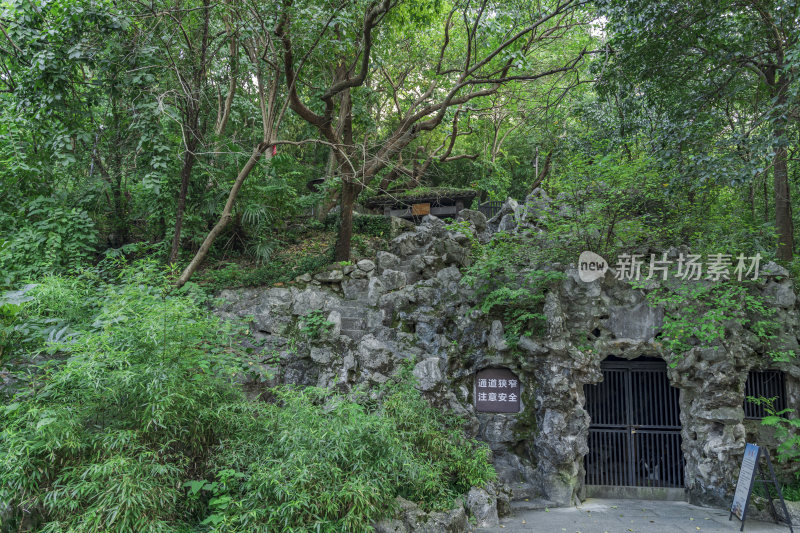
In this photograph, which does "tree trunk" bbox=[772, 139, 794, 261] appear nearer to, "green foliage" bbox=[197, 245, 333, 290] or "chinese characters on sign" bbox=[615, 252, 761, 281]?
"chinese characters on sign" bbox=[615, 252, 761, 281]

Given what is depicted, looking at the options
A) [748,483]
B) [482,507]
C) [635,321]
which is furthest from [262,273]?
[748,483]

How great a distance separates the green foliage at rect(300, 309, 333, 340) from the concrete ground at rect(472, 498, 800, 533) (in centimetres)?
340

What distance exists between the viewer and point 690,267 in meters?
7.22

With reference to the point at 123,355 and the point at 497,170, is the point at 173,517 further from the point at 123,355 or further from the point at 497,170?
the point at 497,170

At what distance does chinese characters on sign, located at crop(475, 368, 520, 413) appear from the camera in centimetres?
702

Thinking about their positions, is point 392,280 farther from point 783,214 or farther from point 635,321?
point 783,214

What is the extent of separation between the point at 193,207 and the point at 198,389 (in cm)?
613

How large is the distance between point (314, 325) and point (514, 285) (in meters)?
3.15

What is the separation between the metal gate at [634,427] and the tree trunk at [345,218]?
5078mm

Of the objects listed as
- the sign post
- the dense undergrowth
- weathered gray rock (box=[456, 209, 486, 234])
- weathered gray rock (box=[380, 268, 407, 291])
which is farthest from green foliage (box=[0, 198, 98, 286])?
the sign post

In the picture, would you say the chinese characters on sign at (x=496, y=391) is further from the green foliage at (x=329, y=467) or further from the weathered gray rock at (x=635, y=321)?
the weathered gray rock at (x=635, y=321)

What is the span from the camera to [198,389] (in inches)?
173

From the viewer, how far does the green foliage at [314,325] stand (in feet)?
24.0

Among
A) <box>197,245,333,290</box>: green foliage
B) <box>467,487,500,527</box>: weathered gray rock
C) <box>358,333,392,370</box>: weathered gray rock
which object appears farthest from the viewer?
<box>197,245,333,290</box>: green foliage
